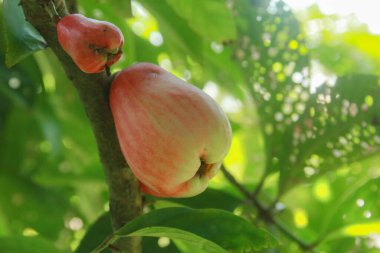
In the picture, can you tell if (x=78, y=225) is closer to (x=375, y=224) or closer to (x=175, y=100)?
(x=375, y=224)

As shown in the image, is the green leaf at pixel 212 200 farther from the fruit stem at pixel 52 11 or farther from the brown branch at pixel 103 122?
the fruit stem at pixel 52 11

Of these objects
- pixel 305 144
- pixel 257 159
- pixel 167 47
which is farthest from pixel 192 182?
pixel 257 159

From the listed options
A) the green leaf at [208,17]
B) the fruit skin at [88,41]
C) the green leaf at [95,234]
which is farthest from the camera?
the green leaf at [208,17]

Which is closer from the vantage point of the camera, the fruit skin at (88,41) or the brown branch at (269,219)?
the fruit skin at (88,41)

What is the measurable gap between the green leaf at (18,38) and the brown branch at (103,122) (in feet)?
0.04

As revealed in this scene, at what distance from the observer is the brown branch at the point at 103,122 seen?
501mm

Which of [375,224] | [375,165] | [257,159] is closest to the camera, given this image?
[375,224]

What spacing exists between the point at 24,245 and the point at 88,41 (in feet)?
1.05

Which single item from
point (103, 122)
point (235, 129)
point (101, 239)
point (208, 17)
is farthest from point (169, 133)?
point (235, 129)

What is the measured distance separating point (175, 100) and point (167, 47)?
0.51 metres

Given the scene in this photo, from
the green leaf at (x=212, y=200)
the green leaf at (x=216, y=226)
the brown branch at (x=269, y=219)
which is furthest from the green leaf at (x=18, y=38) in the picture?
the brown branch at (x=269, y=219)

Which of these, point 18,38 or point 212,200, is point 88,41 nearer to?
point 18,38

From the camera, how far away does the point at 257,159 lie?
125cm

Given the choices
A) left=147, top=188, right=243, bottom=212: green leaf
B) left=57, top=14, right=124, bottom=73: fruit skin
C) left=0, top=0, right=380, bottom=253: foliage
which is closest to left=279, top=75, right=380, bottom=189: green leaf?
left=0, top=0, right=380, bottom=253: foliage
